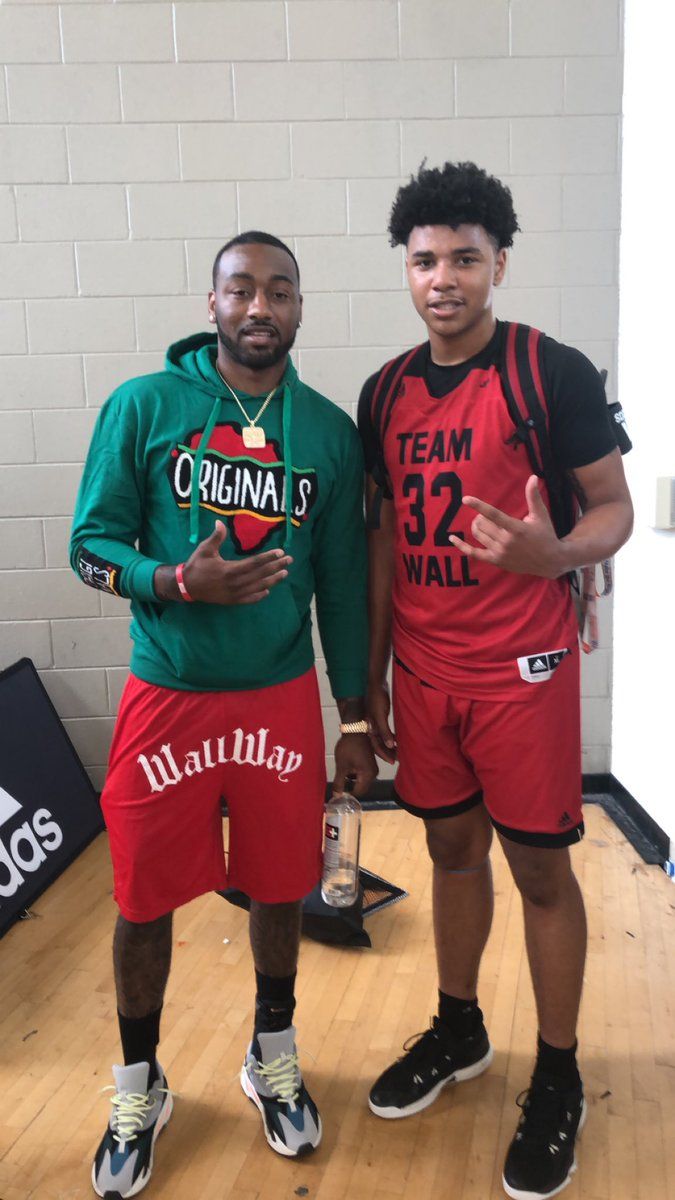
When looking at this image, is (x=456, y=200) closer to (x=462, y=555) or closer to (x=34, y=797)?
(x=462, y=555)

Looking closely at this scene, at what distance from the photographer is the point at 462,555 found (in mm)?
1554

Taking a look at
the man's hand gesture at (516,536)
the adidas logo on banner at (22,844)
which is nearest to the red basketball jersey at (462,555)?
the man's hand gesture at (516,536)

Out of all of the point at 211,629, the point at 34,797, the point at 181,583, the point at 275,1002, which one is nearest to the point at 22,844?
the point at 34,797

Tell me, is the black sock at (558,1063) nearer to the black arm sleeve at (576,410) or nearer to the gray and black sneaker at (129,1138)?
the gray and black sneaker at (129,1138)

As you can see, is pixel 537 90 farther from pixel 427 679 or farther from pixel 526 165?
pixel 427 679

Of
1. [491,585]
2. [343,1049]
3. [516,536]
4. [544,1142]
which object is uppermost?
[516,536]

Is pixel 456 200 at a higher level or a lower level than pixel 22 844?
higher

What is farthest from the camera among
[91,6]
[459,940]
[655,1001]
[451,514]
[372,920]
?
[91,6]

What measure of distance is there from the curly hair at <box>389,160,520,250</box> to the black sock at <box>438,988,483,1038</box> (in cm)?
145

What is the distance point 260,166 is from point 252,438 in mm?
1805

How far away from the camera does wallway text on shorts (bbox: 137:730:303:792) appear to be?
5.10 ft

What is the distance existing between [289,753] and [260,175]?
214 centimetres

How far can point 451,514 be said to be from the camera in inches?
60.9

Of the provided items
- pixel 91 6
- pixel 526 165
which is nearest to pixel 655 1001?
pixel 526 165
